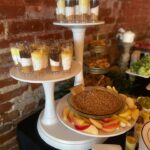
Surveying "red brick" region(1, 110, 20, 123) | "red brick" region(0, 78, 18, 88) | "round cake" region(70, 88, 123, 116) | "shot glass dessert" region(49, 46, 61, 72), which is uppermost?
"shot glass dessert" region(49, 46, 61, 72)

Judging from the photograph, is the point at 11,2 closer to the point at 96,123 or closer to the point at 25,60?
the point at 25,60

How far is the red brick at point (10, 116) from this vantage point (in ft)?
2.85

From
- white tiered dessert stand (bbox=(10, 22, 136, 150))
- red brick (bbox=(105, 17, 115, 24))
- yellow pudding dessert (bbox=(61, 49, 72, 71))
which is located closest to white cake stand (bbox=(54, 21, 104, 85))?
white tiered dessert stand (bbox=(10, 22, 136, 150))

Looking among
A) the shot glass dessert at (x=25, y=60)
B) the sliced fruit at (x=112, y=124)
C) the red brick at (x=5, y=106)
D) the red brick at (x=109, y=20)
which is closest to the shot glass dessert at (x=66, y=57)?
the shot glass dessert at (x=25, y=60)

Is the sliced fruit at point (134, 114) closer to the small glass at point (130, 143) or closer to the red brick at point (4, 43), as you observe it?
the small glass at point (130, 143)

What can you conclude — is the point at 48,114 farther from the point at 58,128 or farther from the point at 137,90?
the point at 137,90

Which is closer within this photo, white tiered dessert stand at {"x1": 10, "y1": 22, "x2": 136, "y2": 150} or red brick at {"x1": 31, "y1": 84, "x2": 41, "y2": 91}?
white tiered dessert stand at {"x1": 10, "y1": 22, "x2": 136, "y2": 150}

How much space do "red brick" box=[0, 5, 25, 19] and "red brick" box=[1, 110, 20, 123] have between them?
40 cm

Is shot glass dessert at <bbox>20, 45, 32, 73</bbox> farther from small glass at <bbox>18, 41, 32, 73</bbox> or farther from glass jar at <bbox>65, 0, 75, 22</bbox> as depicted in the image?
glass jar at <bbox>65, 0, 75, 22</bbox>

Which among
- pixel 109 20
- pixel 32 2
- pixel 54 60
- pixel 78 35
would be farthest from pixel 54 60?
pixel 109 20

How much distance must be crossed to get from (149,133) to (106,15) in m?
0.87

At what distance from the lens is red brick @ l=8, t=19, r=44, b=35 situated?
780 millimetres

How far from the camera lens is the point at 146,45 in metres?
1.39

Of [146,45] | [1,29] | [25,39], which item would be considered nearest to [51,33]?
[25,39]
